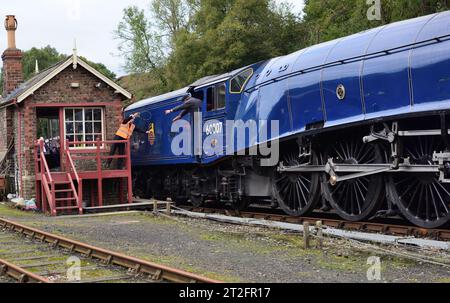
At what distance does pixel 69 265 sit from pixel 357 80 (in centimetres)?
587

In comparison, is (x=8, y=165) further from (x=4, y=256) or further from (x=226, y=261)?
(x=226, y=261)

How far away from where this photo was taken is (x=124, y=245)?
10469 millimetres

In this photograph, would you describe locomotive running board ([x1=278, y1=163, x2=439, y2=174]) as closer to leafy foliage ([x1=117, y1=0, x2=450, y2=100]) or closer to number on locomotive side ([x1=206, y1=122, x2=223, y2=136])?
number on locomotive side ([x1=206, y1=122, x2=223, y2=136])

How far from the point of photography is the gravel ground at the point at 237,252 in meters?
7.52

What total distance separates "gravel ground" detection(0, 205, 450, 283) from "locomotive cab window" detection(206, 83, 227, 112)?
3109 millimetres

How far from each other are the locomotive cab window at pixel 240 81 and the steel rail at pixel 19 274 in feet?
25.1

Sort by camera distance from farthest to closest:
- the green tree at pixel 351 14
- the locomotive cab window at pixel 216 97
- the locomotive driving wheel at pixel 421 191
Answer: the green tree at pixel 351 14 → the locomotive cab window at pixel 216 97 → the locomotive driving wheel at pixel 421 191

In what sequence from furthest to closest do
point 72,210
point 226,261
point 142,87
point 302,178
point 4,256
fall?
point 142,87 → point 72,210 → point 302,178 → point 4,256 → point 226,261

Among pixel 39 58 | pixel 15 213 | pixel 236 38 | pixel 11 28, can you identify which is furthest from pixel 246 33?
pixel 39 58

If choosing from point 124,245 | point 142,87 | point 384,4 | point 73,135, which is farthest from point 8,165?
point 142,87

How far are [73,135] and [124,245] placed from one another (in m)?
9.04

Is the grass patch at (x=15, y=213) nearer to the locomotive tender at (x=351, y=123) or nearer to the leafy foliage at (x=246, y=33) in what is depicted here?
the locomotive tender at (x=351, y=123)

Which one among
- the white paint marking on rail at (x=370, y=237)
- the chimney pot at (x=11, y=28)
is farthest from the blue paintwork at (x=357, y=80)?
the chimney pot at (x=11, y=28)

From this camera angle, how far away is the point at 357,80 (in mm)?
10617
